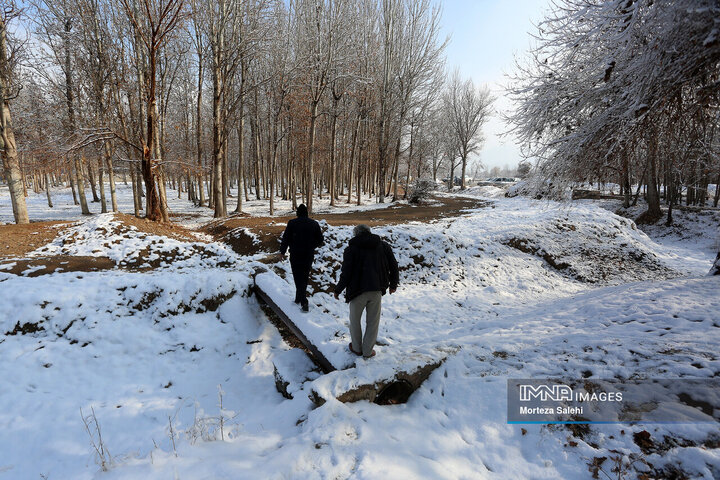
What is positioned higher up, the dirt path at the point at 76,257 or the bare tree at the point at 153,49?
the bare tree at the point at 153,49

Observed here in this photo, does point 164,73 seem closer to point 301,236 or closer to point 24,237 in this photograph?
point 24,237

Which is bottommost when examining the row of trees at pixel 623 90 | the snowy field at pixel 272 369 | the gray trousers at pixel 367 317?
the snowy field at pixel 272 369

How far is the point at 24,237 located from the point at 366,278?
1067cm

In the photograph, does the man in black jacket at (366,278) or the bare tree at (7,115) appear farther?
the bare tree at (7,115)

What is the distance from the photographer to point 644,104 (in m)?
5.74

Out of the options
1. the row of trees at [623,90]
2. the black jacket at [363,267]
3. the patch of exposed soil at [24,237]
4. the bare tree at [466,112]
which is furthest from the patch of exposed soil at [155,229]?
the bare tree at [466,112]

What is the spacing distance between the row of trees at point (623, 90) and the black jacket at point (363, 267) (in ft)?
18.0

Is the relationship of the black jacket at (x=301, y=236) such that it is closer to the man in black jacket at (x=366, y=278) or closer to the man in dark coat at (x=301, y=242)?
the man in dark coat at (x=301, y=242)

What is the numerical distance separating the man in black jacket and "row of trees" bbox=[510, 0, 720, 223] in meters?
5.46

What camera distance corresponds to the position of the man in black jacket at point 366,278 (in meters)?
4.09

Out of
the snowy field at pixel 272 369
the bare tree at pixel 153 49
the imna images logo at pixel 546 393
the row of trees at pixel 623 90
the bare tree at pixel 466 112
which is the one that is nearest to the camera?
the snowy field at pixel 272 369

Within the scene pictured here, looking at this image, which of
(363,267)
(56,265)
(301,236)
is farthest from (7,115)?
(363,267)

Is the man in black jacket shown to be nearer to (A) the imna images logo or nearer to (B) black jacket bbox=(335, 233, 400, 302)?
(B) black jacket bbox=(335, 233, 400, 302)

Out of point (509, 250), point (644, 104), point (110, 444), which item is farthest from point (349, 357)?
point (509, 250)
